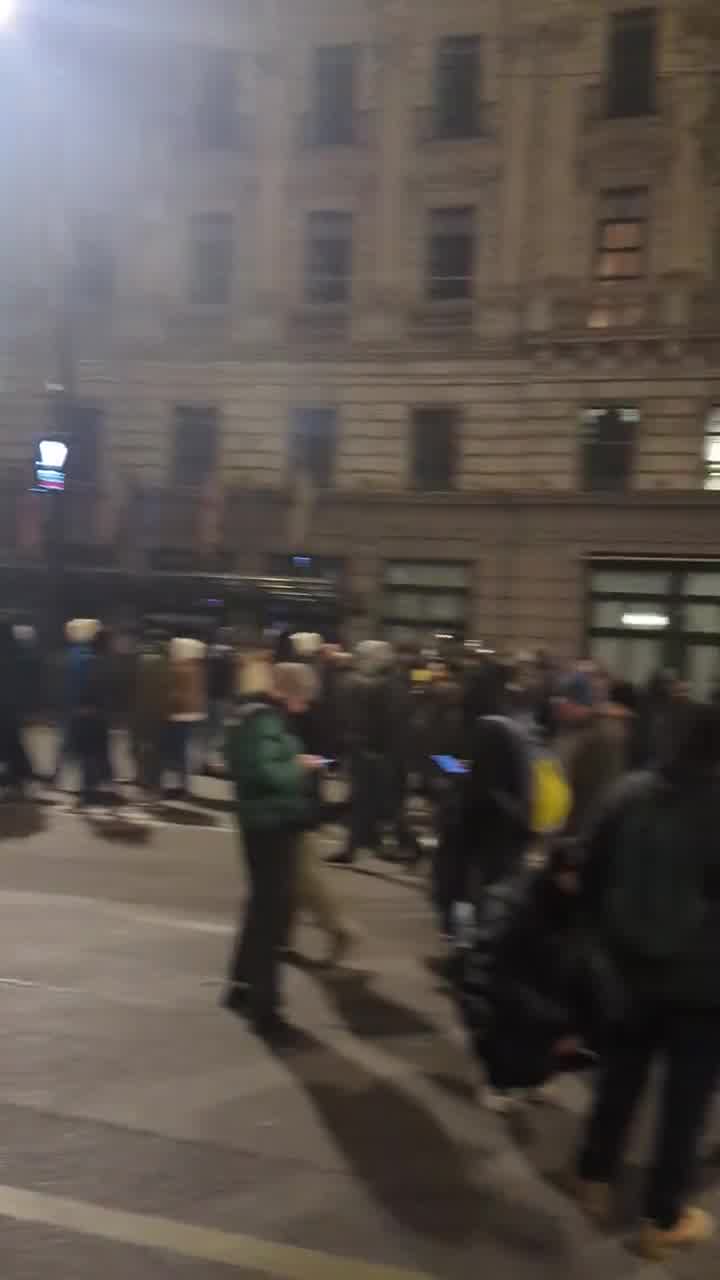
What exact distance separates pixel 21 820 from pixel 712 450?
1385 centimetres

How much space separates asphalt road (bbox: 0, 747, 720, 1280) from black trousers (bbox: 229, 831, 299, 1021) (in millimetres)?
191

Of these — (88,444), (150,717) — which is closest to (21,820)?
(150,717)

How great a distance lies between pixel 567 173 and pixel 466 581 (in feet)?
23.1

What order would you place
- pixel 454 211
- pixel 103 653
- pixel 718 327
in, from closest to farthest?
pixel 103 653, pixel 718 327, pixel 454 211

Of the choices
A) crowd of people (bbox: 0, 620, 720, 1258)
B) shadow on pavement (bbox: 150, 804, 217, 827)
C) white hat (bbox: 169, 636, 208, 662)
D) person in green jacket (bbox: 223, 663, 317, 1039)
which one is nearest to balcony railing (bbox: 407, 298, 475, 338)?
white hat (bbox: 169, 636, 208, 662)

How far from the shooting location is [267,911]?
5.74 metres

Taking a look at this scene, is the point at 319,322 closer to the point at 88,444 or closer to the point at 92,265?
the point at 92,265

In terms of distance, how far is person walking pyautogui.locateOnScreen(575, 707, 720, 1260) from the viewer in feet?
11.9

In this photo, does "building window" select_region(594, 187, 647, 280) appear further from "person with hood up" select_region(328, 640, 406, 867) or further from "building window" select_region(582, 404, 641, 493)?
"person with hood up" select_region(328, 640, 406, 867)

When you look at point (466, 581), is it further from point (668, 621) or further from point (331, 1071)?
point (331, 1071)

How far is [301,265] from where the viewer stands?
933 inches

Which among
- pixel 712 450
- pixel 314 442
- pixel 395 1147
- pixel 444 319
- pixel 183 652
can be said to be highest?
pixel 444 319

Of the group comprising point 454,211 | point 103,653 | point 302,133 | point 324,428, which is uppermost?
point 302,133

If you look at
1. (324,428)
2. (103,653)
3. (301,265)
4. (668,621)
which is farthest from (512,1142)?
(301,265)
